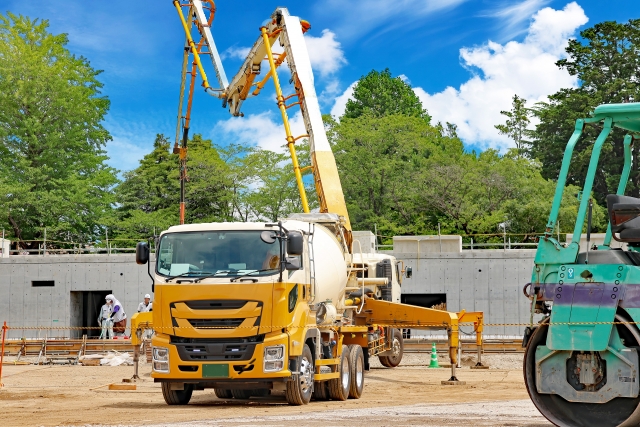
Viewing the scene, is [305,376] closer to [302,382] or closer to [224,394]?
[302,382]

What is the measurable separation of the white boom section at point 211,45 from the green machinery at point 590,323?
17035 millimetres

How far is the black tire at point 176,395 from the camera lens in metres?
14.7

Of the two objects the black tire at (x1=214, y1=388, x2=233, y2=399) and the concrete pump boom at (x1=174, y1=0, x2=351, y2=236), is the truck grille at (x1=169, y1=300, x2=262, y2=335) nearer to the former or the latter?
the black tire at (x1=214, y1=388, x2=233, y2=399)

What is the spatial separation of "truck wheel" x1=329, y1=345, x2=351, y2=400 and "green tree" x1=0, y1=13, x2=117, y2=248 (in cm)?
3709

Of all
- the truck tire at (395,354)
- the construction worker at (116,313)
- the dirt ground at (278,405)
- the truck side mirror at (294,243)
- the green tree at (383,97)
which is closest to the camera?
the dirt ground at (278,405)

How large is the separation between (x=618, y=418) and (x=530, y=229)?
42177 millimetres

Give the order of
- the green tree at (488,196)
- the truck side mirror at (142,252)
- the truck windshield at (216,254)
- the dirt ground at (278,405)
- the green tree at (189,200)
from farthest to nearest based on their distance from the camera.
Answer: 1. the green tree at (189,200)
2. the green tree at (488,196)
3. the truck side mirror at (142,252)
4. the truck windshield at (216,254)
5. the dirt ground at (278,405)

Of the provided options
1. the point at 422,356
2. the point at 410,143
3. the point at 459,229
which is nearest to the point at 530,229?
the point at 459,229

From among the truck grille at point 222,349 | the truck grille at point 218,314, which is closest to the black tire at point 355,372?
the truck grille at point 222,349

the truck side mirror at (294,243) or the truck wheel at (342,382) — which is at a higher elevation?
the truck side mirror at (294,243)

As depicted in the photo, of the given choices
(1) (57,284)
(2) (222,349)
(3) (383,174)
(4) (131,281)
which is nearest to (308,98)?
(2) (222,349)

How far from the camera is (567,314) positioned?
9.39m

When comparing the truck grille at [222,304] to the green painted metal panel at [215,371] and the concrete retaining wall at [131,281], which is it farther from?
the concrete retaining wall at [131,281]

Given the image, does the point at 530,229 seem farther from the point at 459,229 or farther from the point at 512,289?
the point at 512,289
